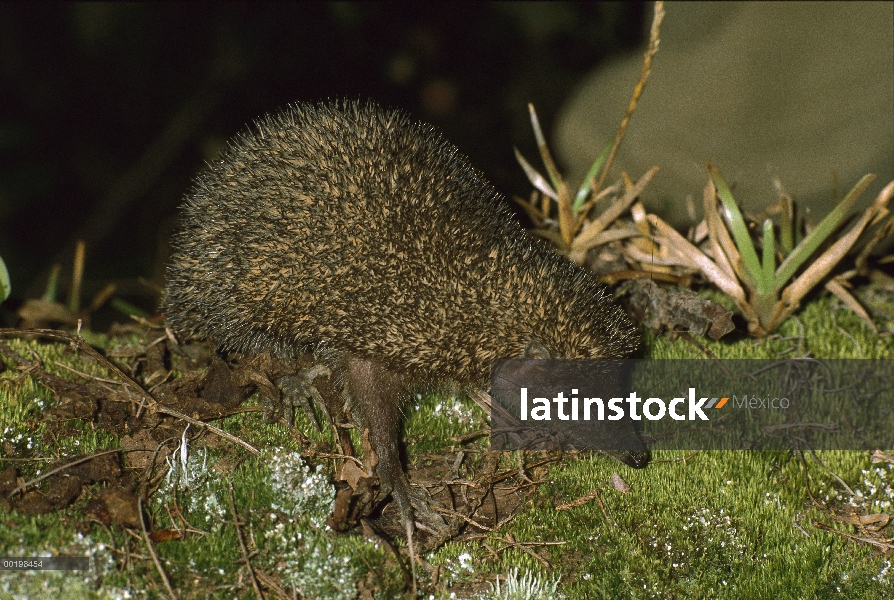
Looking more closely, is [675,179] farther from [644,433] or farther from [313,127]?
[313,127]

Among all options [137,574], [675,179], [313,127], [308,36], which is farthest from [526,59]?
[137,574]

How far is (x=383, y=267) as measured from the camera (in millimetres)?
3799

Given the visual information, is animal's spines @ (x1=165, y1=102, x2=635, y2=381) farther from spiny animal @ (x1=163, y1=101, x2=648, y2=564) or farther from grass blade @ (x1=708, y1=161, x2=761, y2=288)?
grass blade @ (x1=708, y1=161, x2=761, y2=288)

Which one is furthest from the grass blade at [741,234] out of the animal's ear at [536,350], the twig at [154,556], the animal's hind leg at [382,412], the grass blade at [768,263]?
the twig at [154,556]

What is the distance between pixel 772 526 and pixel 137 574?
2975 mm

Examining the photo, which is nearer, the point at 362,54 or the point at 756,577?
the point at 756,577

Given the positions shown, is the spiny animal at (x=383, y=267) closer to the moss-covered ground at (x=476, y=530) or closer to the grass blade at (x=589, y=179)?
the moss-covered ground at (x=476, y=530)

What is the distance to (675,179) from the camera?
6.66 meters

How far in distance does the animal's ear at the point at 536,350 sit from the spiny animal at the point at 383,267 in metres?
0.03

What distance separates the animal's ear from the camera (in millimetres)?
3805

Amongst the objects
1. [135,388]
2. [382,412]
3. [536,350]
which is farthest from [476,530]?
[135,388]

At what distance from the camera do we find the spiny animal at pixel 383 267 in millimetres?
3816

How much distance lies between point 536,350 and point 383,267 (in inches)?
35.5

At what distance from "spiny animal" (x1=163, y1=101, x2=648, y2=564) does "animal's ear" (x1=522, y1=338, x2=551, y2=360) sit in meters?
0.03
